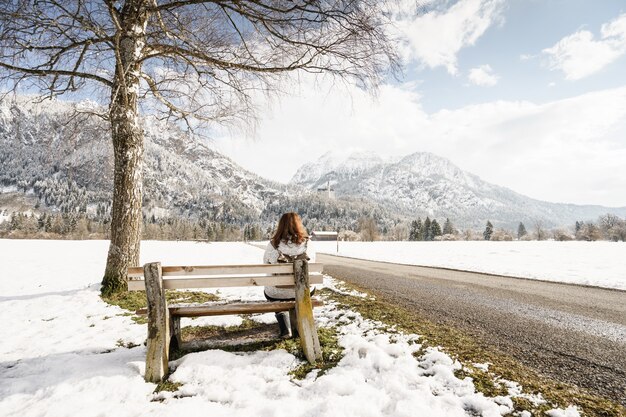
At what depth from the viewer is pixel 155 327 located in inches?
138

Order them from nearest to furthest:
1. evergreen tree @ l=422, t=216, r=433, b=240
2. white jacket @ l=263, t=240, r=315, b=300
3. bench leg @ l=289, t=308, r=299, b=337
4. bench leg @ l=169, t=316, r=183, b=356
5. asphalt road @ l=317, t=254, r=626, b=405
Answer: asphalt road @ l=317, t=254, r=626, b=405, bench leg @ l=169, t=316, r=183, b=356, white jacket @ l=263, t=240, r=315, b=300, bench leg @ l=289, t=308, r=299, b=337, evergreen tree @ l=422, t=216, r=433, b=240

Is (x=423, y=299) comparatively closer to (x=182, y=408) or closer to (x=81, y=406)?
(x=182, y=408)

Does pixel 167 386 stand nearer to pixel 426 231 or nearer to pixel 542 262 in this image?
pixel 542 262

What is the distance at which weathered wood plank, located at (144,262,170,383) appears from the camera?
11.3 feet

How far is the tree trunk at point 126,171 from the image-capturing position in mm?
6609

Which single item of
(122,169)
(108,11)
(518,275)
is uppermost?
(108,11)

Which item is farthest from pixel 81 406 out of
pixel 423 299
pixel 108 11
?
pixel 423 299

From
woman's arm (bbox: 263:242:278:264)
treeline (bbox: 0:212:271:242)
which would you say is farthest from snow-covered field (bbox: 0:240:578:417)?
treeline (bbox: 0:212:271:242)

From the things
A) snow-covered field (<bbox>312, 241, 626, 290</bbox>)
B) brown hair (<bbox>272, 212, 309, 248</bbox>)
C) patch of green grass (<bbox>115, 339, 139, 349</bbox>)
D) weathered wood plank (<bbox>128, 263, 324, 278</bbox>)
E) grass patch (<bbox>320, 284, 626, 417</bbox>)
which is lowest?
snow-covered field (<bbox>312, 241, 626, 290</bbox>)

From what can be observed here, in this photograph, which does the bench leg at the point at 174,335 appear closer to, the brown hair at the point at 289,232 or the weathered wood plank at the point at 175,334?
the weathered wood plank at the point at 175,334

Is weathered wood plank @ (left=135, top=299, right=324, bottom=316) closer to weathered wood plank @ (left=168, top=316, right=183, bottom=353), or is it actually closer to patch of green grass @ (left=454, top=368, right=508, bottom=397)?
weathered wood plank @ (left=168, top=316, right=183, bottom=353)

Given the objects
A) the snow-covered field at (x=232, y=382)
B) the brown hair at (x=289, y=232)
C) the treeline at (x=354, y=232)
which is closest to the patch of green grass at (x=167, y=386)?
the snow-covered field at (x=232, y=382)

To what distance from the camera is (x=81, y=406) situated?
2.90m

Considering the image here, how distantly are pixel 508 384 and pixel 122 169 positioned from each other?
7518 millimetres
